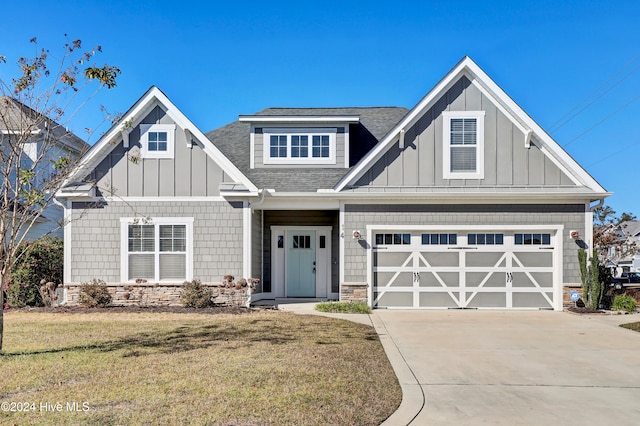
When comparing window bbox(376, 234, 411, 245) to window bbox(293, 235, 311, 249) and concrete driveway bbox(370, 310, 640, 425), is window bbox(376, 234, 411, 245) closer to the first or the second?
concrete driveway bbox(370, 310, 640, 425)

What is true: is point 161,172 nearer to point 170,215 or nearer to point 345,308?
point 170,215

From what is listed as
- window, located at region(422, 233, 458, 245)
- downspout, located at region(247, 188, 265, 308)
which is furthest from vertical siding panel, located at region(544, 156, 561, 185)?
downspout, located at region(247, 188, 265, 308)

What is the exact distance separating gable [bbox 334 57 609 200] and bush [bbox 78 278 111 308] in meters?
6.84

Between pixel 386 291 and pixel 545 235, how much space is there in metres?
4.61

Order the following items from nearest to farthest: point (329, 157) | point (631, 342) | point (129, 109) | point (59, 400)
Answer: point (59, 400), point (631, 342), point (129, 109), point (329, 157)

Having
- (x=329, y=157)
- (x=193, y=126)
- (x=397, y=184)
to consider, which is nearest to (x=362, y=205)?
(x=397, y=184)

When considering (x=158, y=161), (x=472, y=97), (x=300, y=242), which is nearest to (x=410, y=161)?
(x=472, y=97)

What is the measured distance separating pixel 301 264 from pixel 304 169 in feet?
10.3

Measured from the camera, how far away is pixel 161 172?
14391 mm

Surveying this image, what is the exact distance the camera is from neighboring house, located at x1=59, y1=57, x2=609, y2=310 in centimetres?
1417

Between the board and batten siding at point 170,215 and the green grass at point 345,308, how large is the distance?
2.46 metres

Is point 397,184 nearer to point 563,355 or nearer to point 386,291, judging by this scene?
point 386,291

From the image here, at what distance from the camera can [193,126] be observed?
14.1 meters

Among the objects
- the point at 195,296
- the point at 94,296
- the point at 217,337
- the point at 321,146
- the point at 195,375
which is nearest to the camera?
the point at 195,375
